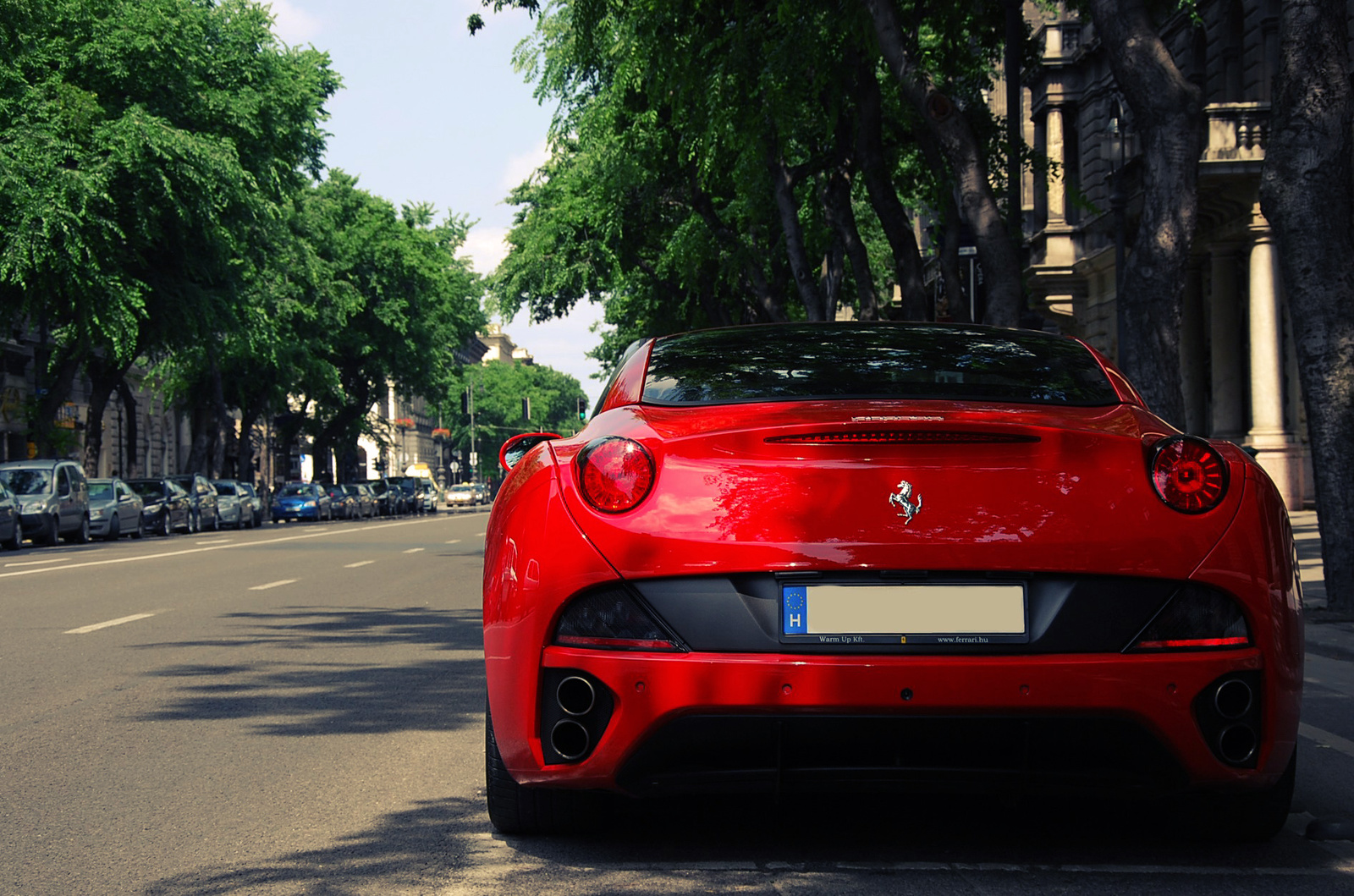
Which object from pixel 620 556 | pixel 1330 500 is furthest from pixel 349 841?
pixel 1330 500

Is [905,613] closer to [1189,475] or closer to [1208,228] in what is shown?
[1189,475]

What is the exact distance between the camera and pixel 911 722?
394 cm

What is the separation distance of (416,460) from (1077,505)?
130363mm

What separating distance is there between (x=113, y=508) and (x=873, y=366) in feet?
111

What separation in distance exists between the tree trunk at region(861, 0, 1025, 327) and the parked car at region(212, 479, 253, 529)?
3368 cm

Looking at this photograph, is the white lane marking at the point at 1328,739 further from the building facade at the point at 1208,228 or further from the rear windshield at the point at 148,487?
the rear windshield at the point at 148,487

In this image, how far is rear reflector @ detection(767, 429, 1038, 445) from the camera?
4164 millimetres

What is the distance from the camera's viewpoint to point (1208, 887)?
4074mm

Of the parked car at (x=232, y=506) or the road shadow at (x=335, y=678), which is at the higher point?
the parked car at (x=232, y=506)

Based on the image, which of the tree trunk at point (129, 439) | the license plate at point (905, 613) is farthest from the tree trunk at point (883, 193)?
the tree trunk at point (129, 439)

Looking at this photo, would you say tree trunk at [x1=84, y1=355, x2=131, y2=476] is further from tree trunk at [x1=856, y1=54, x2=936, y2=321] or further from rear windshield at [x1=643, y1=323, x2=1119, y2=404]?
rear windshield at [x1=643, y1=323, x2=1119, y2=404]

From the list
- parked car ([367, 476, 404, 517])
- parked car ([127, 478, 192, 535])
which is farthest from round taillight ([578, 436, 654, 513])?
parked car ([367, 476, 404, 517])

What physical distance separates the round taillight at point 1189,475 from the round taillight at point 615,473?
1.27 metres

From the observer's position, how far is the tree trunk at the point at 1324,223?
1120 cm
